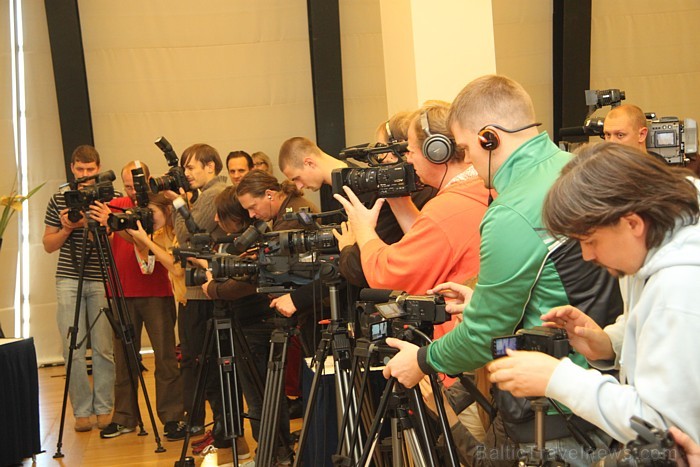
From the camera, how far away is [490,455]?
2.02 meters

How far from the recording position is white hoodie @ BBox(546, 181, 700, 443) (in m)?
1.30

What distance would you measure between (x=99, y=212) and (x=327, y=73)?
326 centimetres

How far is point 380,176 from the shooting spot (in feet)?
9.10

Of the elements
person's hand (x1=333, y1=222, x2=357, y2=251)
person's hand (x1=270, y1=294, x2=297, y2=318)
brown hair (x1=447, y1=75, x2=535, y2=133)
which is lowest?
person's hand (x1=270, y1=294, x2=297, y2=318)

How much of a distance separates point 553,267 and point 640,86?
6.40m

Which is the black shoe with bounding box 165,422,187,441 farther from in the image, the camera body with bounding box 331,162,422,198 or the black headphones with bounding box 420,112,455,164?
the black headphones with bounding box 420,112,455,164

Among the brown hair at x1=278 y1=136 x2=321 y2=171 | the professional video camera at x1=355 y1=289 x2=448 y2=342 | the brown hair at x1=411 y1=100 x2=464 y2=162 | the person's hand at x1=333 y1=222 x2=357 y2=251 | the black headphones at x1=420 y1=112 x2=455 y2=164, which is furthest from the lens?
the brown hair at x1=278 y1=136 x2=321 y2=171

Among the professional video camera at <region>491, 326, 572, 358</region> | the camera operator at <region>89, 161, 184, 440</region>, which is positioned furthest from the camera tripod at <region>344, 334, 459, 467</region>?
the camera operator at <region>89, 161, 184, 440</region>

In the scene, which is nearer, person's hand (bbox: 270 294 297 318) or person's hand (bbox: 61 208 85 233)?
person's hand (bbox: 270 294 297 318)

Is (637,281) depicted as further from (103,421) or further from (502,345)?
(103,421)

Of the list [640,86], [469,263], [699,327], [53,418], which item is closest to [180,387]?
[53,418]

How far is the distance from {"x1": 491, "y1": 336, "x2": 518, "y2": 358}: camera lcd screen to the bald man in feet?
8.97

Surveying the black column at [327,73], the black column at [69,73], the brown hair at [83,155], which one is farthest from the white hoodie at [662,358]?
the black column at [69,73]

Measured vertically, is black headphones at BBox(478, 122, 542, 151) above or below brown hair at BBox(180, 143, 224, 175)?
above
